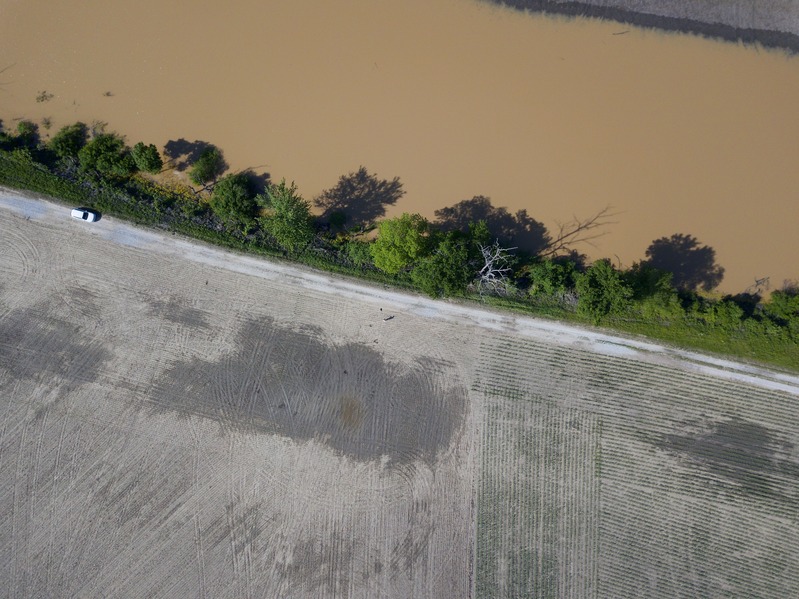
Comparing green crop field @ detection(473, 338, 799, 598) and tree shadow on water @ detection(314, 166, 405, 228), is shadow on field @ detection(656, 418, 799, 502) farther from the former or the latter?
tree shadow on water @ detection(314, 166, 405, 228)

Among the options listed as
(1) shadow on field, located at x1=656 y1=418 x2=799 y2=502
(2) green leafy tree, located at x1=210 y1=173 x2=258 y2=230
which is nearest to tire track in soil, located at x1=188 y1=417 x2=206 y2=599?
(2) green leafy tree, located at x1=210 y1=173 x2=258 y2=230

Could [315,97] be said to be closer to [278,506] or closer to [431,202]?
[431,202]

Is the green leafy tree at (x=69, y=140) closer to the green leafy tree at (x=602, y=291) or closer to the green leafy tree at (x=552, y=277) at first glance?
the green leafy tree at (x=552, y=277)

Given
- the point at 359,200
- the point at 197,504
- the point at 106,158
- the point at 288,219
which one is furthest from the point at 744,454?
the point at 106,158

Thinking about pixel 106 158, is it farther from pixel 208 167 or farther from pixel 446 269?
pixel 446 269

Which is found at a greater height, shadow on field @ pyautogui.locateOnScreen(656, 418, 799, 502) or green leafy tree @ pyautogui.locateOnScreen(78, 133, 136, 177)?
green leafy tree @ pyautogui.locateOnScreen(78, 133, 136, 177)

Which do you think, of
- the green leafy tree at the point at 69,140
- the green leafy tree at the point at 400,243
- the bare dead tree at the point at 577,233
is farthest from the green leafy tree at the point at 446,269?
the green leafy tree at the point at 69,140
